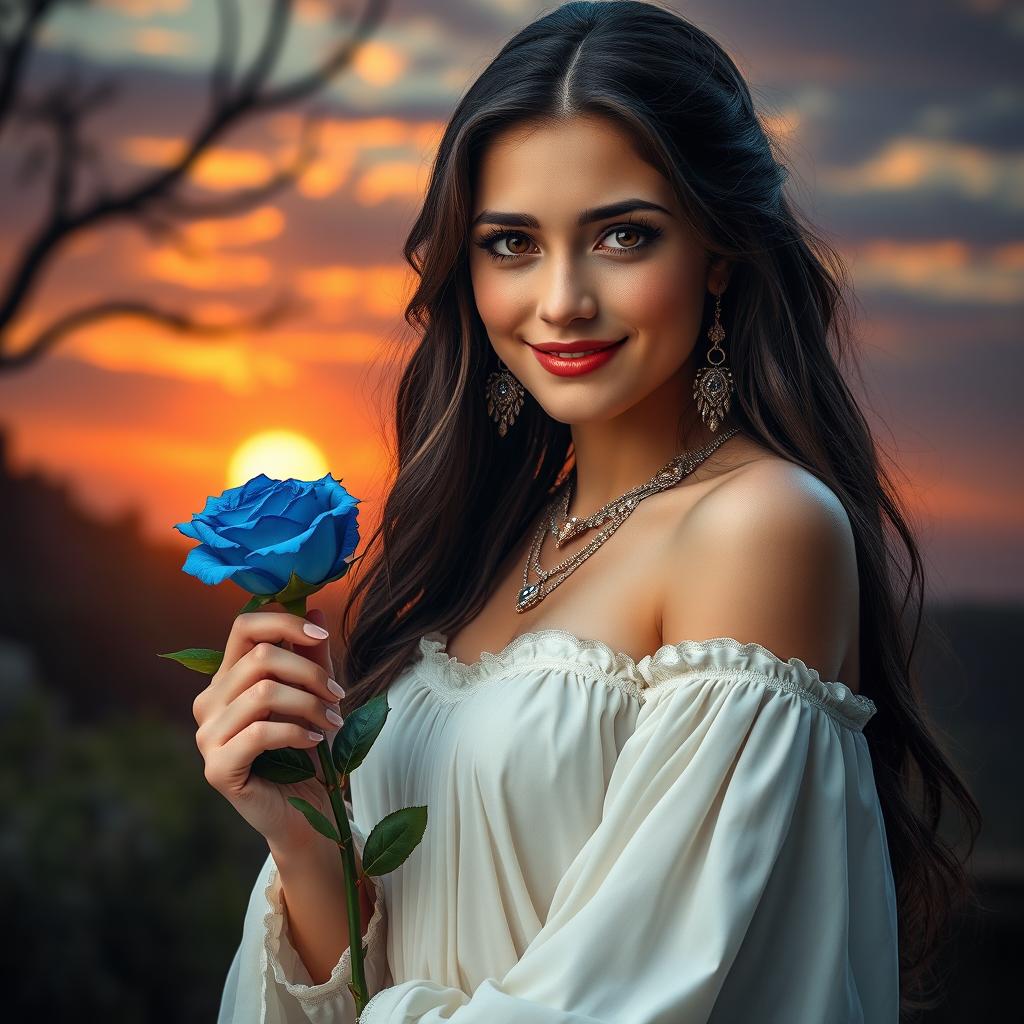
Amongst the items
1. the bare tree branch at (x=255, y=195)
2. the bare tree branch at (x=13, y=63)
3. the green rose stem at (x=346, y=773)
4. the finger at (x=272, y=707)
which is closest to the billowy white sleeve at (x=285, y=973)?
the green rose stem at (x=346, y=773)

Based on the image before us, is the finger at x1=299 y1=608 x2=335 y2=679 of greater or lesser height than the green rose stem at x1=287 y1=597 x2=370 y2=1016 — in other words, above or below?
above

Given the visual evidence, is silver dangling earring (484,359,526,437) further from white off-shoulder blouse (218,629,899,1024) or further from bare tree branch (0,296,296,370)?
bare tree branch (0,296,296,370)

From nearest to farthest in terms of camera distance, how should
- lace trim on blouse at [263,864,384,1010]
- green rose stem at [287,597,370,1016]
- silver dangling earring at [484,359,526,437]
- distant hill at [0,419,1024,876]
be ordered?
green rose stem at [287,597,370,1016], lace trim on blouse at [263,864,384,1010], silver dangling earring at [484,359,526,437], distant hill at [0,419,1024,876]

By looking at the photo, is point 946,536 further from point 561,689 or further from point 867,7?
point 561,689

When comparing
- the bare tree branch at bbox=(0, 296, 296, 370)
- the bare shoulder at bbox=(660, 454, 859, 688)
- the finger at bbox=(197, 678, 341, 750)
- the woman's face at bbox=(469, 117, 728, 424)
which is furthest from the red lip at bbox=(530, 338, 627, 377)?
the bare tree branch at bbox=(0, 296, 296, 370)

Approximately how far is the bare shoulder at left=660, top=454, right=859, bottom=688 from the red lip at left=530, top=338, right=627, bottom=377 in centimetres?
22

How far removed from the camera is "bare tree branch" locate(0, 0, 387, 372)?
3.92 meters

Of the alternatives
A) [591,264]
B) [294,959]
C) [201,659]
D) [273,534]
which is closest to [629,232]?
[591,264]

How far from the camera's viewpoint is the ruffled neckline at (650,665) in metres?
1.40

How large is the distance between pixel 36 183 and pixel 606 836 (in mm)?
3224

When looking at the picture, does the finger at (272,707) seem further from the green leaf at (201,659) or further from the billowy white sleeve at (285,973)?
the billowy white sleeve at (285,973)

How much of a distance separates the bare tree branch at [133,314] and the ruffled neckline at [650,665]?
2303 millimetres

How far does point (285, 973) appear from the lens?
1694 millimetres

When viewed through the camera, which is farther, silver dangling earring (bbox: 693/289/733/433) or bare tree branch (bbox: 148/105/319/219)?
bare tree branch (bbox: 148/105/319/219)
